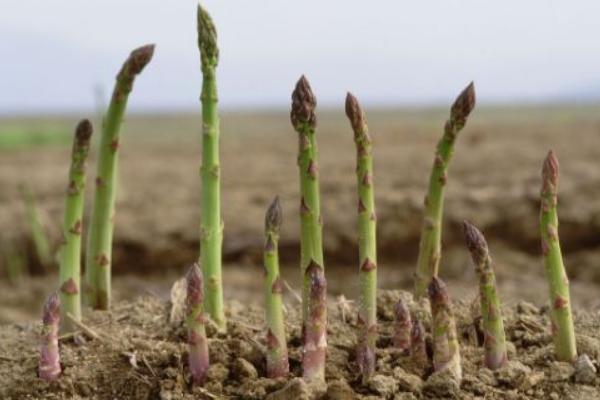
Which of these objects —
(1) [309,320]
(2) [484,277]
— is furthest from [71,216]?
(2) [484,277]

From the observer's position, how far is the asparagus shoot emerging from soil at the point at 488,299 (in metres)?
2.59

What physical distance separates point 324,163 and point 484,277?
1010 cm

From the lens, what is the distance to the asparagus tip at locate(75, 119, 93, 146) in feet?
10.5

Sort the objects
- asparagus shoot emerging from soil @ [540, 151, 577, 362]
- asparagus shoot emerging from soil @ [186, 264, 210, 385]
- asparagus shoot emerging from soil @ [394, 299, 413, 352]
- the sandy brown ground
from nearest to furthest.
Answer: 1. asparagus shoot emerging from soil @ [186, 264, 210, 385]
2. asparagus shoot emerging from soil @ [540, 151, 577, 362]
3. asparagus shoot emerging from soil @ [394, 299, 413, 352]
4. the sandy brown ground

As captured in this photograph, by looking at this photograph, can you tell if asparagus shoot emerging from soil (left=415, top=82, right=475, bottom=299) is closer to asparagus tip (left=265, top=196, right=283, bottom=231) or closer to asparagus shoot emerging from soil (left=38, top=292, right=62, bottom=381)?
asparagus tip (left=265, top=196, right=283, bottom=231)

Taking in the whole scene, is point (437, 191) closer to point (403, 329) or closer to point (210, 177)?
point (403, 329)

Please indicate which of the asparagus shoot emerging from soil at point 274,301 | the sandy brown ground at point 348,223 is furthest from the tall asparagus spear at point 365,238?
the sandy brown ground at point 348,223

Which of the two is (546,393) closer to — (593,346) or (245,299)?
(593,346)

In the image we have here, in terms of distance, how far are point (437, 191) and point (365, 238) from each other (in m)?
0.43

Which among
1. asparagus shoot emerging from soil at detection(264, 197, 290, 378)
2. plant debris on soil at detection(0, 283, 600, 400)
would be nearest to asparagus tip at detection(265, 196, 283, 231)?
asparagus shoot emerging from soil at detection(264, 197, 290, 378)

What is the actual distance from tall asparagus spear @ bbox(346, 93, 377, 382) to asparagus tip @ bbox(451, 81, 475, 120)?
31 centimetres

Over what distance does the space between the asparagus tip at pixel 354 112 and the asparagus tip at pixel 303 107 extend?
116 mm

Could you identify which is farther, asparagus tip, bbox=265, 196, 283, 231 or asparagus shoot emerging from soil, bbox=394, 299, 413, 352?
asparagus shoot emerging from soil, bbox=394, 299, 413, 352

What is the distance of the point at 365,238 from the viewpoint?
8.77 ft
